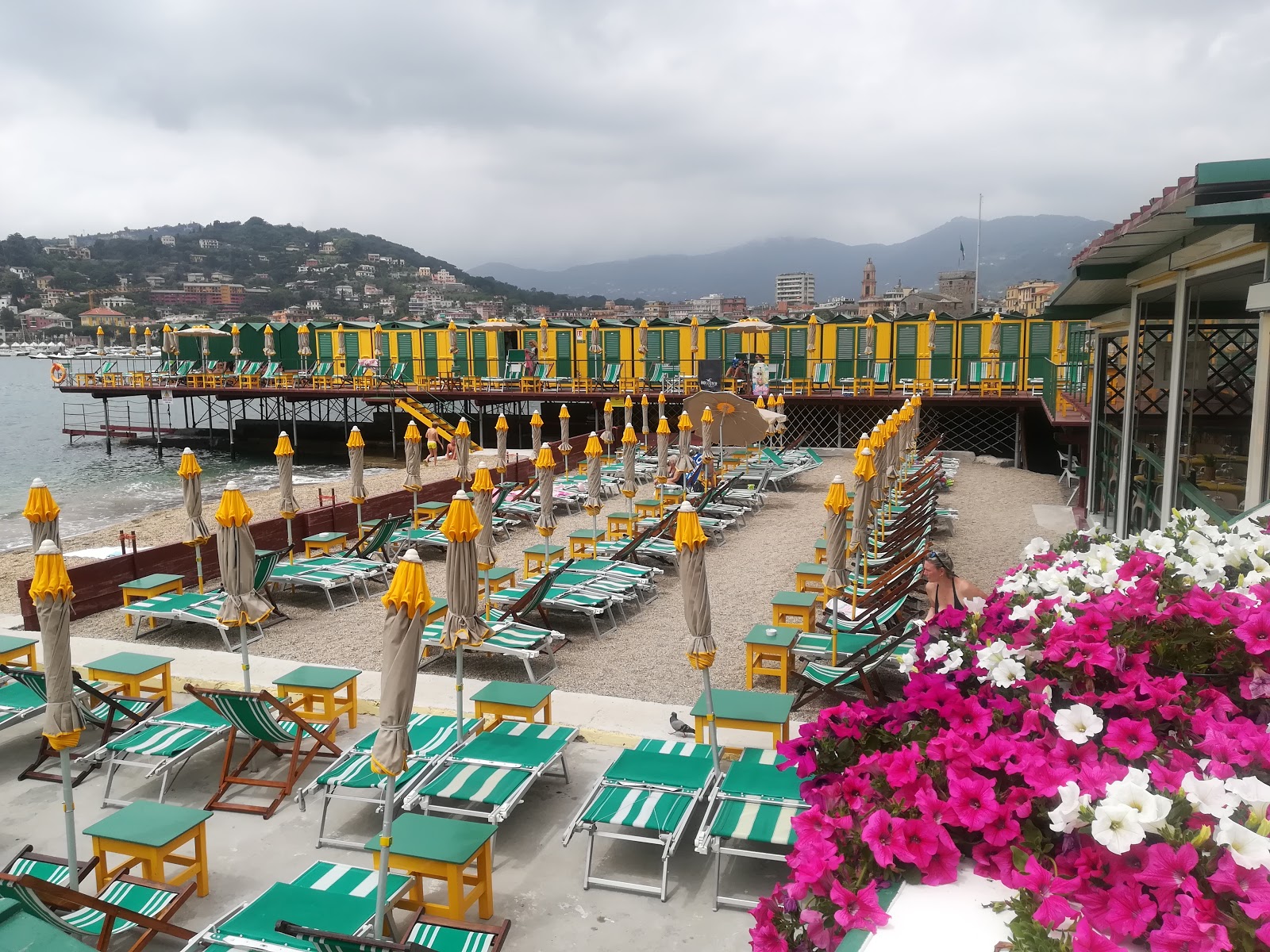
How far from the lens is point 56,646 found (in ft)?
16.5

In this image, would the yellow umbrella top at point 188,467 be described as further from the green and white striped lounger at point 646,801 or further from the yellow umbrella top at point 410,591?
the yellow umbrella top at point 410,591

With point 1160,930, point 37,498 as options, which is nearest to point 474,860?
point 1160,930

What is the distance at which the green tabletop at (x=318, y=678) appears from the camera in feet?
23.4

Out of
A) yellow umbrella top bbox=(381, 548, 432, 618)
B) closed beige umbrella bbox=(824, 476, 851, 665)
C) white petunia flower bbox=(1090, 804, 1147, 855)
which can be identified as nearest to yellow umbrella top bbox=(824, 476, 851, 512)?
closed beige umbrella bbox=(824, 476, 851, 665)

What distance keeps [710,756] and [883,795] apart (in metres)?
3.20

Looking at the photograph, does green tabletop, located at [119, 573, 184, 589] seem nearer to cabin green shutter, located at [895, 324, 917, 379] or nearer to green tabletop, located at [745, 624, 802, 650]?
green tabletop, located at [745, 624, 802, 650]

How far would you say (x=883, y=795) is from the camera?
2.87m

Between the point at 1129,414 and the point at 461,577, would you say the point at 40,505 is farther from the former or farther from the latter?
the point at 1129,414

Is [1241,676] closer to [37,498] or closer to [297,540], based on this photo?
[37,498]

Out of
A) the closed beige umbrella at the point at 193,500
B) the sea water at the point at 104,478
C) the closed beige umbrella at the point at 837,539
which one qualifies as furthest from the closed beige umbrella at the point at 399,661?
the sea water at the point at 104,478

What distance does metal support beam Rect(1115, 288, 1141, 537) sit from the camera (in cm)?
964

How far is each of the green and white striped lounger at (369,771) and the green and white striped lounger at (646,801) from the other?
1.13 m

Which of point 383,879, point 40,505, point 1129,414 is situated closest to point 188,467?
point 40,505

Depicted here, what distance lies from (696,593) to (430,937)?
2.56 metres
